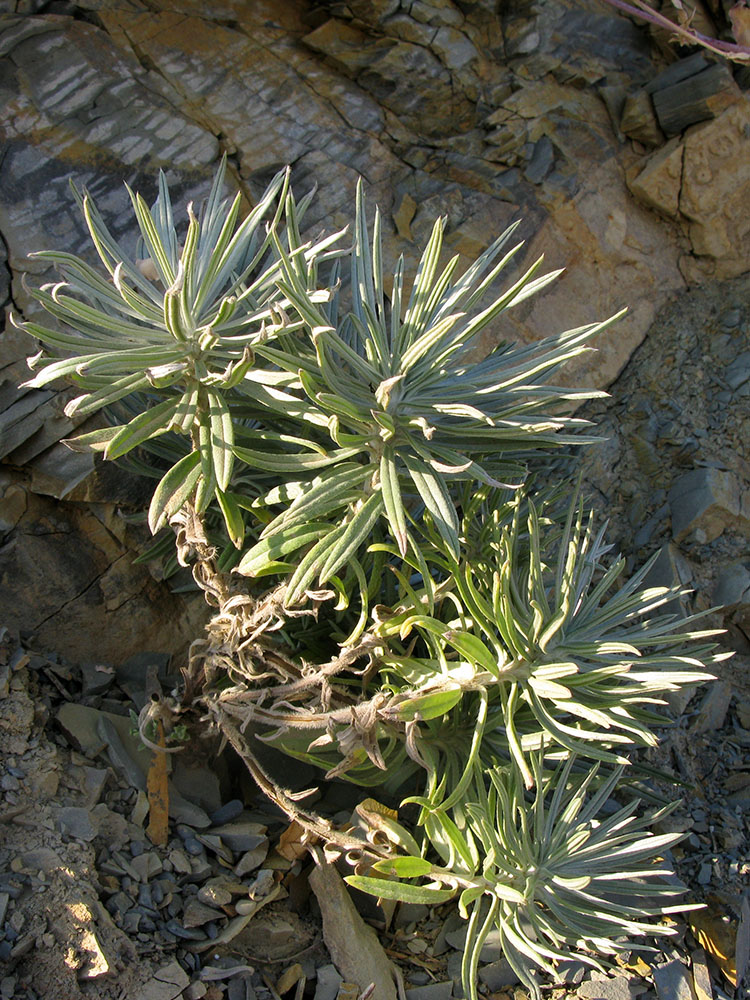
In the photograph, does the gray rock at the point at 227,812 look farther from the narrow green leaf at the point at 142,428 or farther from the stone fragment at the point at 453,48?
the stone fragment at the point at 453,48

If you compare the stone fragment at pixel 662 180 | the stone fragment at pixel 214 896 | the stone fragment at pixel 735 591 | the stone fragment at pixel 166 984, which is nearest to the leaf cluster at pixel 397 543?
the stone fragment at pixel 214 896

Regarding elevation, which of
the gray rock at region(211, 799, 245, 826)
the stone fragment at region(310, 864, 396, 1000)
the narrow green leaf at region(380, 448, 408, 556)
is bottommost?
the stone fragment at region(310, 864, 396, 1000)

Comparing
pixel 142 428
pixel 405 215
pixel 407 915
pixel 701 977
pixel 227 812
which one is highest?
pixel 142 428

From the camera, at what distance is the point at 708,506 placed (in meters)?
2.69

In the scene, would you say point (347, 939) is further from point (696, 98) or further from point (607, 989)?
point (696, 98)

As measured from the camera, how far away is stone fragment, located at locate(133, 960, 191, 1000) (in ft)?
5.40

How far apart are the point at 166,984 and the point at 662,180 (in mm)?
2897

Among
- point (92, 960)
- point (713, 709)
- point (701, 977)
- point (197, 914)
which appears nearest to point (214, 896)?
point (197, 914)

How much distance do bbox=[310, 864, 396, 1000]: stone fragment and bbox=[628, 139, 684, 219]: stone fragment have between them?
250 centimetres

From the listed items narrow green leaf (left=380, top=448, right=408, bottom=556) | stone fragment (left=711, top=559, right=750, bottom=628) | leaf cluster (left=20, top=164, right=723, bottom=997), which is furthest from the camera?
stone fragment (left=711, top=559, right=750, bottom=628)

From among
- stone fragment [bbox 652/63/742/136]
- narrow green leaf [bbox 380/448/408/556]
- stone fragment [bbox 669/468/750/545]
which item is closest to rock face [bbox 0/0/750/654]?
stone fragment [bbox 652/63/742/136]

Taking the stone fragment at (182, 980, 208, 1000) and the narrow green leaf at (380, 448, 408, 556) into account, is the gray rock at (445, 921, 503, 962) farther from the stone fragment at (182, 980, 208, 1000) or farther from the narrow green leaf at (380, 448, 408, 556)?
the narrow green leaf at (380, 448, 408, 556)

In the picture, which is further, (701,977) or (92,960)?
(701,977)

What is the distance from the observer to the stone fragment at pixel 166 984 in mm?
1647
